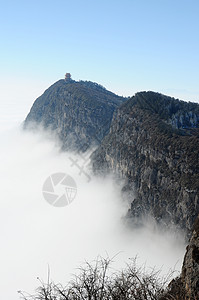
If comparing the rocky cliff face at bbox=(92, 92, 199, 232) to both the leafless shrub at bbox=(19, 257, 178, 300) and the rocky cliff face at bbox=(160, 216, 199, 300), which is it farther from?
the leafless shrub at bbox=(19, 257, 178, 300)

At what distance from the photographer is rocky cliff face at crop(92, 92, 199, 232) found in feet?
253

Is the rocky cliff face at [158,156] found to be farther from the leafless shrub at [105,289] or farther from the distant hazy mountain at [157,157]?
the leafless shrub at [105,289]

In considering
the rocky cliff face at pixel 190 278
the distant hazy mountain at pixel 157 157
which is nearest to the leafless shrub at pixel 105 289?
the rocky cliff face at pixel 190 278

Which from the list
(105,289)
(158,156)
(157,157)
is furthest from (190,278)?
(157,157)

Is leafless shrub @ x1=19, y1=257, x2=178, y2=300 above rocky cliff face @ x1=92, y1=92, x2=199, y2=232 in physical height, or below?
below

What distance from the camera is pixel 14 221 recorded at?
17950 centimetres

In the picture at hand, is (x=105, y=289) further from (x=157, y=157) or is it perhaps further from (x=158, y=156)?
(x=157, y=157)

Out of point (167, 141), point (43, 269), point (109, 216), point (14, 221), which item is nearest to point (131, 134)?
point (167, 141)

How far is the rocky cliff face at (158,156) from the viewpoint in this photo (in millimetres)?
77000

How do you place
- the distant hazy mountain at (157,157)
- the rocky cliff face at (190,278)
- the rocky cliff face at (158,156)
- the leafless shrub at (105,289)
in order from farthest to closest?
the rocky cliff face at (158,156), the distant hazy mountain at (157,157), the rocky cliff face at (190,278), the leafless shrub at (105,289)

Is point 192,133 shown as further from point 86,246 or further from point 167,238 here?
point 86,246

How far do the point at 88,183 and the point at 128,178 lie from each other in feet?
167

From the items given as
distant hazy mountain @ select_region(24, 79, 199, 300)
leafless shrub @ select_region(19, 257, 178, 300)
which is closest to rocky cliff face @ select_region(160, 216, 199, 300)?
leafless shrub @ select_region(19, 257, 178, 300)

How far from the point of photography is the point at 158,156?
90.5m
